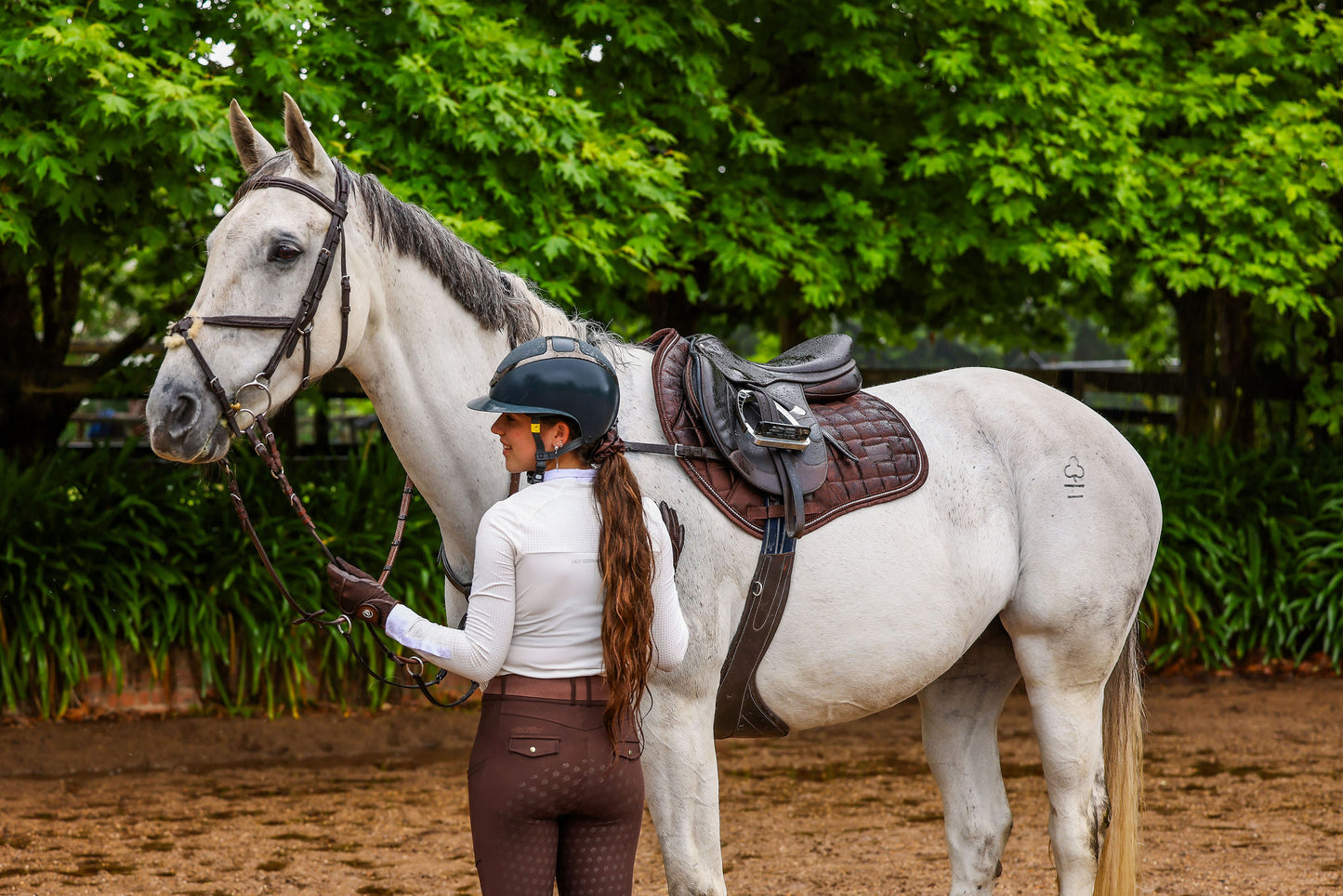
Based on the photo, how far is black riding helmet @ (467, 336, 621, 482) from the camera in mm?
2107

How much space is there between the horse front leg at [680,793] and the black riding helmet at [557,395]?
0.83 metres

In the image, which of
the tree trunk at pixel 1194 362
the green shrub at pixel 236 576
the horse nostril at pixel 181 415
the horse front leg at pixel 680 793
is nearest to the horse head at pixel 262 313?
the horse nostril at pixel 181 415

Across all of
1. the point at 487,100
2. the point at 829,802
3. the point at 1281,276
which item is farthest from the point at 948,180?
the point at 829,802

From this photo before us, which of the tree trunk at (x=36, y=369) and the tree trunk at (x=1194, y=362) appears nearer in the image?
the tree trunk at (x=36, y=369)

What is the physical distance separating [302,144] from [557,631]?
4.07ft

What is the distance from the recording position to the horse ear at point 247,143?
2.70 meters

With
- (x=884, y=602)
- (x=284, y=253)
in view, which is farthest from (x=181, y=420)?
(x=884, y=602)

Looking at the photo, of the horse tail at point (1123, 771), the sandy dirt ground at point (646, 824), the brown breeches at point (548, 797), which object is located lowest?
the sandy dirt ground at point (646, 824)

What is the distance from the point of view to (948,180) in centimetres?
714

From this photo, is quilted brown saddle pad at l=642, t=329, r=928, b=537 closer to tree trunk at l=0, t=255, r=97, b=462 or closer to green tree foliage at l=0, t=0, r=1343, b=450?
green tree foliage at l=0, t=0, r=1343, b=450

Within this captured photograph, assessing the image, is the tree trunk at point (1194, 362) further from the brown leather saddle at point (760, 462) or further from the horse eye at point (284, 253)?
the horse eye at point (284, 253)

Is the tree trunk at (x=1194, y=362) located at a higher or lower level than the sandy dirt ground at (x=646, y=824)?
higher

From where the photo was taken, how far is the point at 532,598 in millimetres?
2082

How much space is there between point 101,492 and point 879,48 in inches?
209
